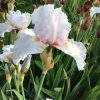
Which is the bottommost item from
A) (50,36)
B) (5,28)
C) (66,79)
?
(66,79)

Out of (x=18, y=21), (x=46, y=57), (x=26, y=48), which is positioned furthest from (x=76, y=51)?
(x=18, y=21)

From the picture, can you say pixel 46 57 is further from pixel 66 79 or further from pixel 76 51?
pixel 66 79

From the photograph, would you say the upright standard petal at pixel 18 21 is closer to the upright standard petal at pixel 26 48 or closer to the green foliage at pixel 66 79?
the green foliage at pixel 66 79

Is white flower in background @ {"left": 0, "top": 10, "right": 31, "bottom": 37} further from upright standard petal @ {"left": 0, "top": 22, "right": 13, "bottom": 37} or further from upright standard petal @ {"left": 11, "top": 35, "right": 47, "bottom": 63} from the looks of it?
upright standard petal @ {"left": 11, "top": 35, "right": 47, "bottom": 63}

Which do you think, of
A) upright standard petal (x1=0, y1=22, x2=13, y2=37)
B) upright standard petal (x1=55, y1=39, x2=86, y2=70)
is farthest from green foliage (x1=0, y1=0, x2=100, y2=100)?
upright standard petal (x1=55, y1=39, x2=86, y2=70)

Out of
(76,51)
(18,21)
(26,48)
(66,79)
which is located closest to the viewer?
(26,48)

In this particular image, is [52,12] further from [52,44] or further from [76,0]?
[76,0]
